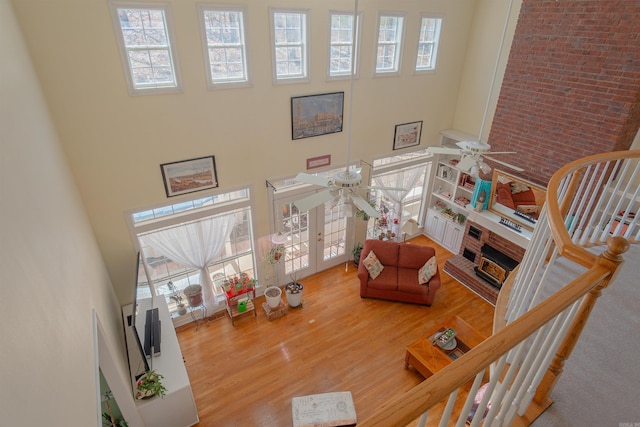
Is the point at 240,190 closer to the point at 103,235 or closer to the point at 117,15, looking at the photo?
the point at 103,235

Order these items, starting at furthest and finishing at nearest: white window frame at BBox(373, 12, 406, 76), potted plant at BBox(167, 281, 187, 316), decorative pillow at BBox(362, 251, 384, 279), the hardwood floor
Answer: decorative pillow at BBox(362, 251, 384, 279) < potted plant at BBox(167, 281, 187, 316) < white window frame at BBox(373, 12, 406, 76) < the hardwood floor

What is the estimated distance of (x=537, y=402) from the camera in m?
2.05

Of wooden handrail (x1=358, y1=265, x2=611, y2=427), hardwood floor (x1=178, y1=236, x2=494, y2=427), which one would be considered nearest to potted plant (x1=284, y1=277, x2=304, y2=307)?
hardwood floor (x1=178, y1=236, x2=494, y2=427)

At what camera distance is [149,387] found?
13.4 feet

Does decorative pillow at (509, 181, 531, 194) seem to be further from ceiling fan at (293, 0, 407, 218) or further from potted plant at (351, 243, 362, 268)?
ceiling fan at (293, 0, 407, 218)

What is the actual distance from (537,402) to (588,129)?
14.6ft

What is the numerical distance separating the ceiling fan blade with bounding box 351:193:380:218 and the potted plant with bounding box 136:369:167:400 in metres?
3.07

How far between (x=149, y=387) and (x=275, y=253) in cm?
282

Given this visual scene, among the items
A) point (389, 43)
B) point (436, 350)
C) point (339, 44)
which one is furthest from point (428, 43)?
point (436, 350)

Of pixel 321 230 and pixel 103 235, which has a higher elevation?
pixel 103 235

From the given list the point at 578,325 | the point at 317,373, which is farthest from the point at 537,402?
the point at 317,373

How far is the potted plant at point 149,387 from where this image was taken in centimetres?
409

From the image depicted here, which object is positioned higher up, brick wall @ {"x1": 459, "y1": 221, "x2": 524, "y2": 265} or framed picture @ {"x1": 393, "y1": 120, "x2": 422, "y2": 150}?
framed picture @ {"x1": 393, "y1": 120, "x2": 422, "y2": 150}

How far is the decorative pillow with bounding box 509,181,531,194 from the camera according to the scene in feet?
19.2
